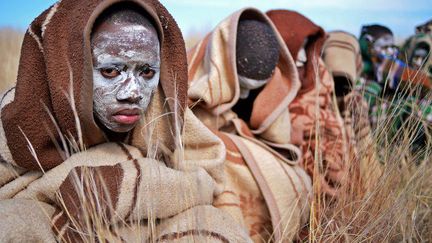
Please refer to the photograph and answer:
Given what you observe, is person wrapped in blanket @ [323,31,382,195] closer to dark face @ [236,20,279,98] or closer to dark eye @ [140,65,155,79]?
dark face @ [236,20,279,98]

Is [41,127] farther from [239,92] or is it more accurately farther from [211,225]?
[239,92]

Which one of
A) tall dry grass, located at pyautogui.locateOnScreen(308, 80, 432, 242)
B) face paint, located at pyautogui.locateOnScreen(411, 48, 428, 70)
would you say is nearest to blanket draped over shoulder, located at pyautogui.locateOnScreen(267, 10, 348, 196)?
tall dry grass, located at pyautogui.locateOnScreen(308, 80, 432, 242)

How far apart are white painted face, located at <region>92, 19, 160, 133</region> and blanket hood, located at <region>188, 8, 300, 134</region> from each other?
23.8 inches

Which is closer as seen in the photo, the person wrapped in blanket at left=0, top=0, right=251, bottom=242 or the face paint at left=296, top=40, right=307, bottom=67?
the person wrapped in blanket at left=0, top=0, right=251, bottom=242

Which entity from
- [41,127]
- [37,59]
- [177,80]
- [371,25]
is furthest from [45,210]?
[371,25]

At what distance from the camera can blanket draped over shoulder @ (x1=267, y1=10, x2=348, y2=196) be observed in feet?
7.76

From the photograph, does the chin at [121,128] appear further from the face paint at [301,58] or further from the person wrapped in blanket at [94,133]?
the face paint at [301,58]

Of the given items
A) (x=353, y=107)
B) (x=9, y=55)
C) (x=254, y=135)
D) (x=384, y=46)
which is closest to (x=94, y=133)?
(x=254, y=135)

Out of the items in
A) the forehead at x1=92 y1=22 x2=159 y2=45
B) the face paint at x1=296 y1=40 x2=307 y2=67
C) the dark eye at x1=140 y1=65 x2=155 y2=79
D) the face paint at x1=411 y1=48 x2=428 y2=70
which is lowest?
the face paint at x1=411 y1=48 x2=428 y2=70

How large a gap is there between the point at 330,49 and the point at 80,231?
221 cm

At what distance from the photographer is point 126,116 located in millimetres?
1483

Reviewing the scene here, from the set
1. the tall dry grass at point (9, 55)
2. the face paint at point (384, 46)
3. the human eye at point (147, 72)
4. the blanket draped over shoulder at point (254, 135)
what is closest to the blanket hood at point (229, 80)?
the blanket draped over shoulder at point (254, 135)

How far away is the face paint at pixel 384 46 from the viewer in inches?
136

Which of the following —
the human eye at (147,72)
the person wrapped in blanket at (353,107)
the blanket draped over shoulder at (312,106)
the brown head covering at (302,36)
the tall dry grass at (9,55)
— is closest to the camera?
the human eye at (147,72)
